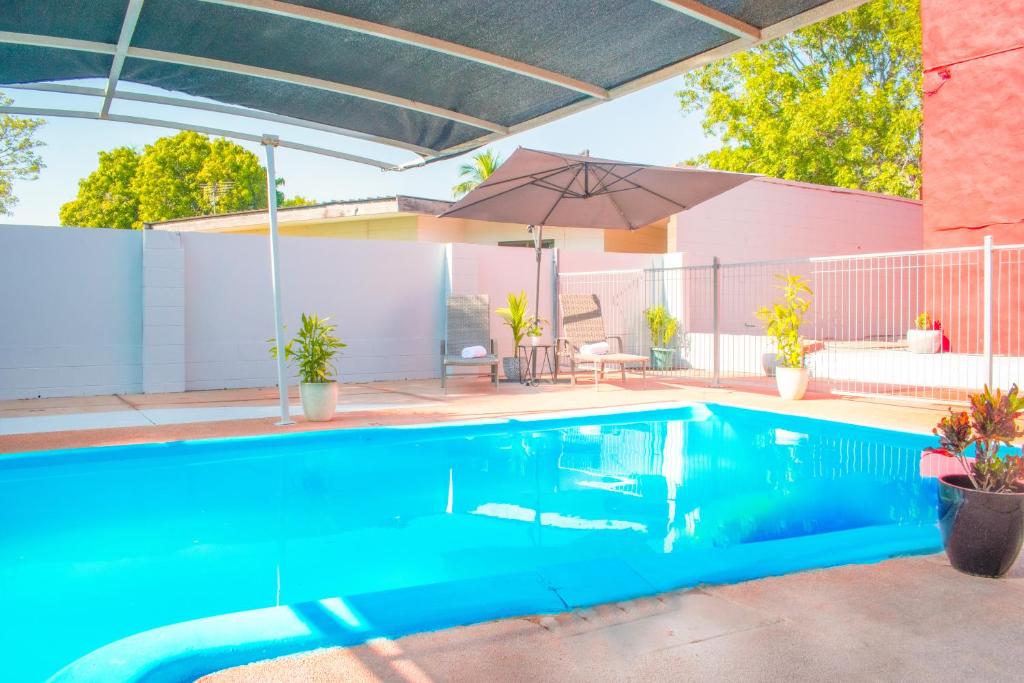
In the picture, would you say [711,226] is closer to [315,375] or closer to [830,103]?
[830,103]

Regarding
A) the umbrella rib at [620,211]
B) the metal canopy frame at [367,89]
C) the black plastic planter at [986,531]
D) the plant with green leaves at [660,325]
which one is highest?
the umbrella rib at [620,211]

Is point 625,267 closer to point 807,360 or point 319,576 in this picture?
point 807,360

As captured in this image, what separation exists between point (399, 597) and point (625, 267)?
33.2ft

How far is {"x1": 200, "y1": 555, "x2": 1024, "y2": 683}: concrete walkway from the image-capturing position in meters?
1.83

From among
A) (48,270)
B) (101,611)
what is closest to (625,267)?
(48,270)

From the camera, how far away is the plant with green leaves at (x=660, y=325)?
1116cm

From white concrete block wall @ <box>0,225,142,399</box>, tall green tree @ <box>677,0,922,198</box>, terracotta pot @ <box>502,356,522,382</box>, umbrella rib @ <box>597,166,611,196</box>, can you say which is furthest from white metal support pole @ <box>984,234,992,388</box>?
tall green tree @ <box>677,0,922,198</box>

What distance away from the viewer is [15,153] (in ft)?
81.6

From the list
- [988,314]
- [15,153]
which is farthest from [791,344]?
[15,153]

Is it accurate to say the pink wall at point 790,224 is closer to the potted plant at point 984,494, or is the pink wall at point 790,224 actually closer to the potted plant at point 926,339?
the potted plant at point 926,339

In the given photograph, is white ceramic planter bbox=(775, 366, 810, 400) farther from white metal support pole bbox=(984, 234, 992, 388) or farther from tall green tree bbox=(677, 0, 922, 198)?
tall green tree bbox=(677, 0, 922, 198)

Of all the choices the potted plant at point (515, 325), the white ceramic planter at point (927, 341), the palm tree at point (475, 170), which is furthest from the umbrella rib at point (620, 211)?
the palm tree at point (475, 170)

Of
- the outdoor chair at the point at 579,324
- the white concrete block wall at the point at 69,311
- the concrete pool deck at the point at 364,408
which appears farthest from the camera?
the outdoor chair at the point at 579,324

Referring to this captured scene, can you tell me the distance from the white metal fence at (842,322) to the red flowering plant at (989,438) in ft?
13.5
